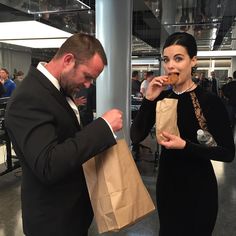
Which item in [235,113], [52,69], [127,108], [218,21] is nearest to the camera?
[52,69]

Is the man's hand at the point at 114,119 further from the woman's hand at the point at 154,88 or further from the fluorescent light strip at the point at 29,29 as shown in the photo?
the fluorescent light strip at the point at 29,29

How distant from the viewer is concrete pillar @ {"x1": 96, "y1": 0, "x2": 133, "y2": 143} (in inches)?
114

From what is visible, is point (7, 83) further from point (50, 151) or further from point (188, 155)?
point (50, 151)

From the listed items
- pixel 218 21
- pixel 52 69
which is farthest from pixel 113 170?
pixel 218 21

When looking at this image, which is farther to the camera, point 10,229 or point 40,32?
point 40,32

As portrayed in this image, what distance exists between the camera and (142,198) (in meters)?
1.09

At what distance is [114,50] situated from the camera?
2949 mm

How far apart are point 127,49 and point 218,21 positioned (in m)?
4.63

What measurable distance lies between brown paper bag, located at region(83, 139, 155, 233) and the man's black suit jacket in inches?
2.7

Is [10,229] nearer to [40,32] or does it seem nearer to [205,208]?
[205,208]

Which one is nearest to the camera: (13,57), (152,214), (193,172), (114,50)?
(193,172)

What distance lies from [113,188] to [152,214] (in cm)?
201

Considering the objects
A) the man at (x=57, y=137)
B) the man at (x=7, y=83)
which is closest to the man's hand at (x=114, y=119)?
the man at (x=57, y=137)

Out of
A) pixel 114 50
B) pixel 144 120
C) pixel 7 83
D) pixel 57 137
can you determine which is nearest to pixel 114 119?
pixel 57 137
